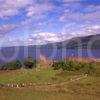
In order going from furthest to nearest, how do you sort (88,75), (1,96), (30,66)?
(30,66), (88,75), (1,96)

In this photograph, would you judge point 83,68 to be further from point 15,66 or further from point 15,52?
point 15,52

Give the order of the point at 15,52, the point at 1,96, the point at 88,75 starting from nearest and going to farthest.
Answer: the point at 1,96 < the point at 88,75 < the point at 15,52

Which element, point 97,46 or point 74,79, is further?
point 97,46

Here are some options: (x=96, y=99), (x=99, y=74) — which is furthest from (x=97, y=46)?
(x=96, y=99)

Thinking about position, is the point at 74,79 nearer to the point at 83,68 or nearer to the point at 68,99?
the point at 83,68

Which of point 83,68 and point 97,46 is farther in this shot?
point 97,46

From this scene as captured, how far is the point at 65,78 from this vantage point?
4019 centimetres

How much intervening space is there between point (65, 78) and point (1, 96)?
20070 millimetres

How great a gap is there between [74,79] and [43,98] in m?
18.9

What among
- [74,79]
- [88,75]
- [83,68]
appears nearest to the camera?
[74,79]

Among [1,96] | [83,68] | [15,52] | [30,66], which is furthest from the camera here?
[15,52]

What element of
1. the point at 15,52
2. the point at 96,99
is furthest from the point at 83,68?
the point at 15,52

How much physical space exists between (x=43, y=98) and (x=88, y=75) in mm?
24602

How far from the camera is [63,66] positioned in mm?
52531
